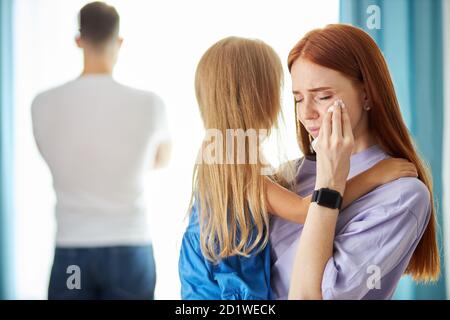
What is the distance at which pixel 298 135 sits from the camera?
1.25 metres

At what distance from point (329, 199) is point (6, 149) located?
2.58ft

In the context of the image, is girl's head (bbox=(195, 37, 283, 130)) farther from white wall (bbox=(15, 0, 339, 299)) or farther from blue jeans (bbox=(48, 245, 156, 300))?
blue jeans (bbox=(48, 245, 156, 300))

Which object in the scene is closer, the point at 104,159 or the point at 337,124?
the point at 337,124

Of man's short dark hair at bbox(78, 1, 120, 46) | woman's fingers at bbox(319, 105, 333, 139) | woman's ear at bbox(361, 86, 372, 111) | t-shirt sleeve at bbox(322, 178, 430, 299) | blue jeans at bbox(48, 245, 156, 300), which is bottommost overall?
blue jeans at bbox(48, 245, 156, 300)

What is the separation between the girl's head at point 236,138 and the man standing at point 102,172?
0.52ft

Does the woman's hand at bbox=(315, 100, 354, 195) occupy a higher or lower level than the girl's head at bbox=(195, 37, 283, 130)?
lower

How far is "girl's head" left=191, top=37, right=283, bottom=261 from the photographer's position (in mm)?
1143

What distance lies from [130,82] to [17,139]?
31cm

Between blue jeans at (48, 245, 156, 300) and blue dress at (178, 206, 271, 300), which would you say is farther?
blue jeans at (48, 245, 156, 300)

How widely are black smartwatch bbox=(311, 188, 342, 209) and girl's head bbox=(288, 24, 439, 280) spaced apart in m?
0.16

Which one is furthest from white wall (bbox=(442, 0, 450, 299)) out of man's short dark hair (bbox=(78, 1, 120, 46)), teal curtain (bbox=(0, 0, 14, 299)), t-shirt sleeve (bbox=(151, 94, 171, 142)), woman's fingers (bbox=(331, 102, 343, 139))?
teal curtain (bbox=(0, 0, 14, 299))

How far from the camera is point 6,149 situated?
133 centimetres

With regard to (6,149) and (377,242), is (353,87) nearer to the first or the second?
(377,242)

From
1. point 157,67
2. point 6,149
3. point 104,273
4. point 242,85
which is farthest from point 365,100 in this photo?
point 6,149
